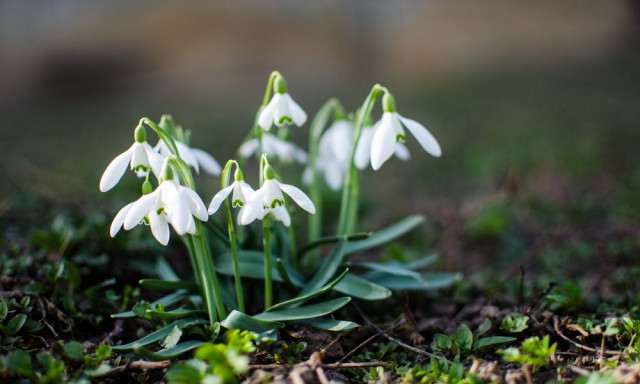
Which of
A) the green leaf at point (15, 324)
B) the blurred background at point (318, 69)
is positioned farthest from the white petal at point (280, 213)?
the blurred background at point (318, 69)

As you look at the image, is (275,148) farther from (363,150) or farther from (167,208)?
(167,208)

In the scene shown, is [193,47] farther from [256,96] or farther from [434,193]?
[434,193]

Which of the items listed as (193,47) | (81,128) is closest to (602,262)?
(81,128)

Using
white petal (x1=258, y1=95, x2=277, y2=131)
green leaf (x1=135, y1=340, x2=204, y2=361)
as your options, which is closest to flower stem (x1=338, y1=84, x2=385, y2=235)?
white petal (x1=258, y1=95, x2=277, y2=131)

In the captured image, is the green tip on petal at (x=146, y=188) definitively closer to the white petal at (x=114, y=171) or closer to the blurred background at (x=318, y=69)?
the white petal at (x=114, y=171)

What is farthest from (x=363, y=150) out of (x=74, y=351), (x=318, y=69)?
(x=318, y=69)
